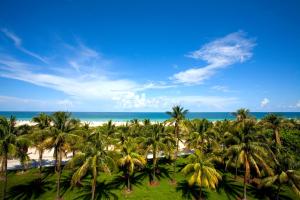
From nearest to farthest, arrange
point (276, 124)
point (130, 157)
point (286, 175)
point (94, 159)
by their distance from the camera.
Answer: point (94, 159)
point (286, 175)
point (130, 157)
point (276, 124)

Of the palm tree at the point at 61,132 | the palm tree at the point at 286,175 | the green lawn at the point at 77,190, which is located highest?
the palm tree at the point at 61,132

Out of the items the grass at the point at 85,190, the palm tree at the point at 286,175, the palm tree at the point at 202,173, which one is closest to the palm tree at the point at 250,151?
the palm tree at the point at 286,175

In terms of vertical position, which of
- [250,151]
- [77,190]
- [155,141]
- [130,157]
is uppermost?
[155,141]

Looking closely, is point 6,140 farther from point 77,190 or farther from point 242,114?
point 242,114

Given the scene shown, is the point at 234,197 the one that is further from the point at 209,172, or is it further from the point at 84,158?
the point at 84,158

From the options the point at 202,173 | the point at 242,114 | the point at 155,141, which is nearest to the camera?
the point at 202,173

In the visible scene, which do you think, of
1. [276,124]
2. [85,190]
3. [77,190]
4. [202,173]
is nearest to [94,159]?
[85,190]

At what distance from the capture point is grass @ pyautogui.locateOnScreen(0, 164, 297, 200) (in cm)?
3184

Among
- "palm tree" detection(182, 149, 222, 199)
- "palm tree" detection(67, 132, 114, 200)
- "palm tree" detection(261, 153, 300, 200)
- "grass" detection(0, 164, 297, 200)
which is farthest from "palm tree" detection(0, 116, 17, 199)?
"palm tree" detection(261, 153, 300, 200)

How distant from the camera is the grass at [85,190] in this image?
3184 centimetres

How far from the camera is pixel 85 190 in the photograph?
109 feet

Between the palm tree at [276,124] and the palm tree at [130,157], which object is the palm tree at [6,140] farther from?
the palm tree at [276,124]

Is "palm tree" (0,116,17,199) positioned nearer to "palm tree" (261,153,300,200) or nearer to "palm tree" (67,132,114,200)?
"palm tree" (67,132,114,200)

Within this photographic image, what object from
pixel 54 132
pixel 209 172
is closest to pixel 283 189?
pixel 209 172
